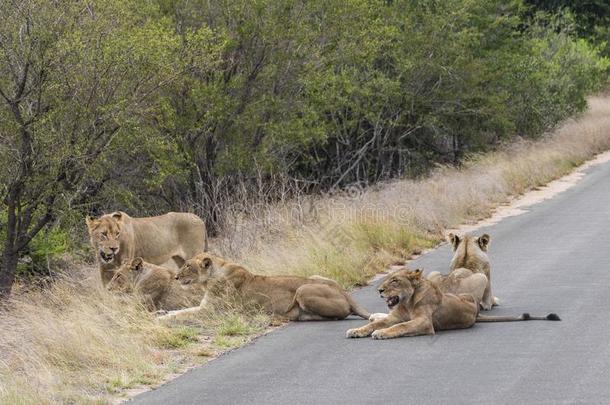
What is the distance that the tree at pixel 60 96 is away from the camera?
1595cm

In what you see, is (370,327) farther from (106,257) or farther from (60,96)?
(60,96)

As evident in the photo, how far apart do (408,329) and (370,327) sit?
380 millimetres

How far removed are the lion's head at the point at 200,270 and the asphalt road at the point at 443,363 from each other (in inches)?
42.5

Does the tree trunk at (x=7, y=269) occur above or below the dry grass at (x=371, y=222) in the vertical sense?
above

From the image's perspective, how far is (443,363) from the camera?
10695 mm

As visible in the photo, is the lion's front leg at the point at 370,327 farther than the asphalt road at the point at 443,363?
Yes

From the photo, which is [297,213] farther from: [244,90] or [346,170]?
[346,170]

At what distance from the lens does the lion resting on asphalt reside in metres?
13.1

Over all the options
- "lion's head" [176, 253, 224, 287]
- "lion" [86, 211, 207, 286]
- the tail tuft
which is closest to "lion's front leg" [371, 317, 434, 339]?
the tail tuft

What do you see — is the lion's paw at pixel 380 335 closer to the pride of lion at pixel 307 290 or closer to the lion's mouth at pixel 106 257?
the pride of lion at pixel 307 290

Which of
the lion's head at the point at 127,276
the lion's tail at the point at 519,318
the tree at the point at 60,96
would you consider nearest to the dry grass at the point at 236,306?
the lion's head at the point at 127,276

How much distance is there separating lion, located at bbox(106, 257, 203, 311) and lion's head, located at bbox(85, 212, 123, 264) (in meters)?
0.86

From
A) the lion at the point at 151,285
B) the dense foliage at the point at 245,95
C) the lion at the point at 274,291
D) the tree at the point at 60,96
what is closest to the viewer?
the lion at the point at 274,291

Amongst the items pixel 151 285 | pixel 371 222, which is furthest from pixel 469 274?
pixel 371 222
